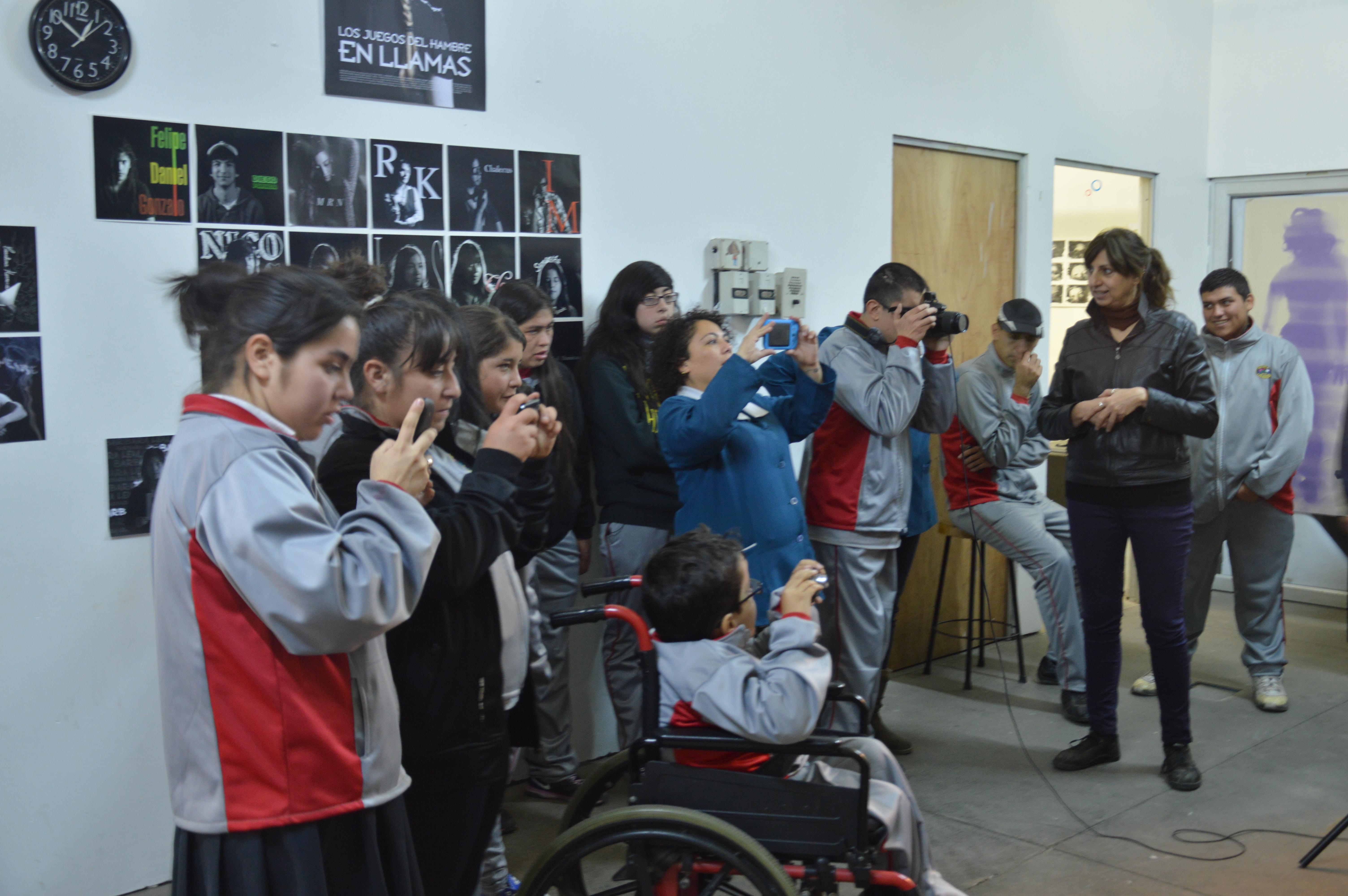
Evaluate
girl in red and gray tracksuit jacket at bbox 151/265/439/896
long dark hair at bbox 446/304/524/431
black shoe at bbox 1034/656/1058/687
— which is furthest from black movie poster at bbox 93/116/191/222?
black shoe at bbox 1034/656/1058/687

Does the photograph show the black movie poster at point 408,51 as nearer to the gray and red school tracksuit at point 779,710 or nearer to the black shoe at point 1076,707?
the gray and red school tracksuit at point 779,710

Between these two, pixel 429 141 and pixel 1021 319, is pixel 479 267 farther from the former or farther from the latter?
pixel 1021 319

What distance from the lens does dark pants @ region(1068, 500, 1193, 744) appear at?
3145 mm

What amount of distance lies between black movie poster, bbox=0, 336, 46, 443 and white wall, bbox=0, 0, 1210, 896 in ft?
0.08

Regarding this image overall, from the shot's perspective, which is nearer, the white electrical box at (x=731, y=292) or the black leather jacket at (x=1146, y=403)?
the black leather jacket at (x=1146, y=403)

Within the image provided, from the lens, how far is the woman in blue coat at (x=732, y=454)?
2.84 m

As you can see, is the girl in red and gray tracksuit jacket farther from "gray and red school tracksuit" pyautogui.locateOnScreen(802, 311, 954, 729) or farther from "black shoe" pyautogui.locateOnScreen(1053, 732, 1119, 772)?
"black shoe" pyautogui.locateOnScreen(1053, 732, 1119, 772)

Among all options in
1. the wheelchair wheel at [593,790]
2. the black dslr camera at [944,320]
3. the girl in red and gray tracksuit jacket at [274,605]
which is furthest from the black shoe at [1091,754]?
the girl in red and gray tracksuit jacket at [274,605]

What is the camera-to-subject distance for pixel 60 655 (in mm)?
2451

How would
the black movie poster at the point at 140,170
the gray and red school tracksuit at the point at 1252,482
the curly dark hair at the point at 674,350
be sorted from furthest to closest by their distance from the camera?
1. the gray and red school tracksuit at the point at 1252,482
2. the curly dark hair at the point at 674,350
3. the black movie poster at the point at 140,170

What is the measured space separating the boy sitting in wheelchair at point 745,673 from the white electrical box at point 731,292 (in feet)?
5.34

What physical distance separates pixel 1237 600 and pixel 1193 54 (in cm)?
297

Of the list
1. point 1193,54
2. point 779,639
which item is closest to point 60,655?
point 779,639

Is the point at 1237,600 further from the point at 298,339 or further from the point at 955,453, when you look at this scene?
the point at 298,339
